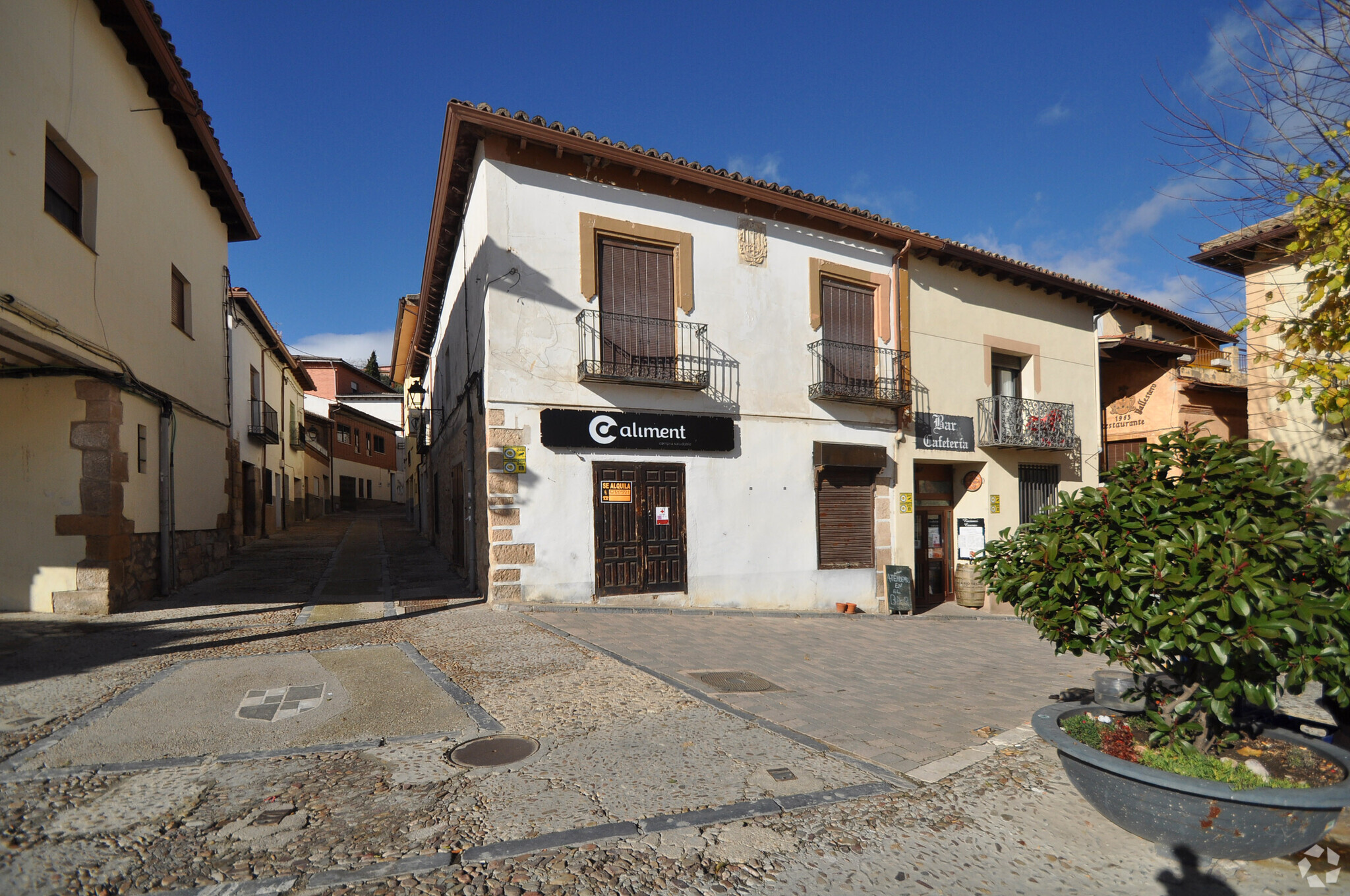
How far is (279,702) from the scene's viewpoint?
532cm

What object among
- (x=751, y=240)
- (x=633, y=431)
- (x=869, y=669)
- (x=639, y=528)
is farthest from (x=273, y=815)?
(x=751, y=240)

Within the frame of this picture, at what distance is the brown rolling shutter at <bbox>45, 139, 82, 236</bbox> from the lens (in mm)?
7992

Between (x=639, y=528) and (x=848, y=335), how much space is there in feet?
18.2

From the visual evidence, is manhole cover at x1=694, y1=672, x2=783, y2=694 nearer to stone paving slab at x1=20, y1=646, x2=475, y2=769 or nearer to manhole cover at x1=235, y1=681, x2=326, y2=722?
stone paving slab at x1=20, y1=646, x2=475, y2=769

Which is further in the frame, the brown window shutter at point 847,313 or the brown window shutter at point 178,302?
the brown window shutter at point 847,313

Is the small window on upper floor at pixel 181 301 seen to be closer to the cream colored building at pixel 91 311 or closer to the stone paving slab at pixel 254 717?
the cream colored building at pixel 91 311

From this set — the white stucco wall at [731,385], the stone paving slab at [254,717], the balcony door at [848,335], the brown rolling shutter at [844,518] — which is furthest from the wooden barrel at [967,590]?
the stone paving slab at [254,717]

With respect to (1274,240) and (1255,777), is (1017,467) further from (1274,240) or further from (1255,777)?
(1255,777)

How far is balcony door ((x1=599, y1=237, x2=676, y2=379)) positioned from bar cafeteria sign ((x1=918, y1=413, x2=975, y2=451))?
18.5ft

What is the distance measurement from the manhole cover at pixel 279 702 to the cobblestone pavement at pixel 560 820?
60cm

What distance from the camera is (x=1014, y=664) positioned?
8195 mm

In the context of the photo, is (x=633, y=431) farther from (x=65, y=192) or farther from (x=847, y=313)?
(x=65, y=192)

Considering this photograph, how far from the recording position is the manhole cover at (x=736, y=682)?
241 inches

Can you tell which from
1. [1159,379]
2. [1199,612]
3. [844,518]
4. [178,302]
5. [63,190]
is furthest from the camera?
[1159,379]
